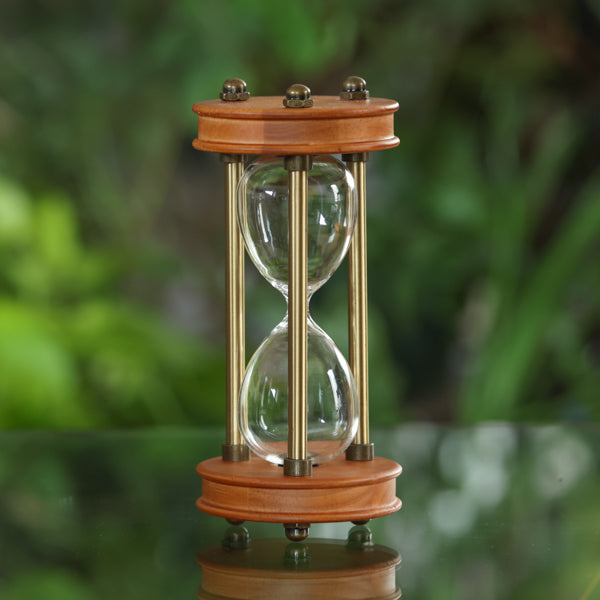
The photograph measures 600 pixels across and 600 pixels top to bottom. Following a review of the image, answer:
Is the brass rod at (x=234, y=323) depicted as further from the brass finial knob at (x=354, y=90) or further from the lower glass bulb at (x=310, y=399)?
the brass finial knob at (x=354, y=90)

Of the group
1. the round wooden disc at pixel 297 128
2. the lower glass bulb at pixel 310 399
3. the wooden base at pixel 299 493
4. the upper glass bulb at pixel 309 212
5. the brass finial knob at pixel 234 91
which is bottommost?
the wooden base at pixel 299 493

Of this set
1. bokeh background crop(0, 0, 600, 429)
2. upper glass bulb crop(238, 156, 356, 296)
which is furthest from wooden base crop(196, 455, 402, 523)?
bokeh background crop(0, 0, 600, 429)

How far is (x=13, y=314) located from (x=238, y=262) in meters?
1.52

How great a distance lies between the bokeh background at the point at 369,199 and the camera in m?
2.90

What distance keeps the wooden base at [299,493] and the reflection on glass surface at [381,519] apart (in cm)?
4

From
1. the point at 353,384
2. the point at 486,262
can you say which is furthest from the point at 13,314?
the point at 353,384

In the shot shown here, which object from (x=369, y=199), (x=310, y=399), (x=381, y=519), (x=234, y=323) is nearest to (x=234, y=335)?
(x=234, y=323)

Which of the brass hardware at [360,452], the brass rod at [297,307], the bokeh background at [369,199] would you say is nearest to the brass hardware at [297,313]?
the brass rod at [297,307]

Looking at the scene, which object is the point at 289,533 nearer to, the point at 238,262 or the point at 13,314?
the point at 238,262

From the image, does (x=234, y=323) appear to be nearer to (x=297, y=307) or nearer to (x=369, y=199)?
(x=297, y=307)

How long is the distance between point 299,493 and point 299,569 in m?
0.10

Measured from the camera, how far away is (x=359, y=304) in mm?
1379

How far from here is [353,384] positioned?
1.35 meters

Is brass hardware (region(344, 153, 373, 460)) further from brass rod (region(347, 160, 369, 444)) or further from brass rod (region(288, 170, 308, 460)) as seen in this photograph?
brass rod (region(288, 170, 308, 460))
